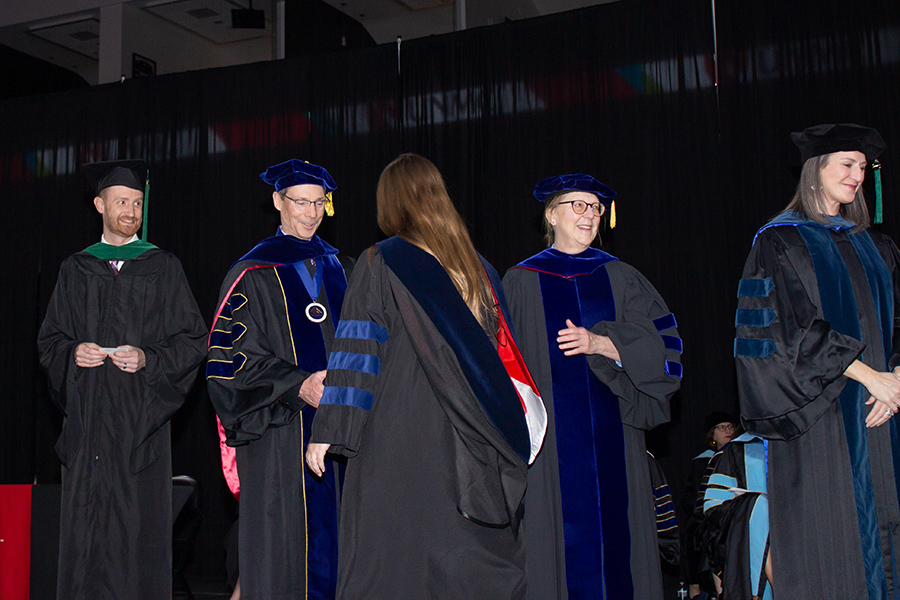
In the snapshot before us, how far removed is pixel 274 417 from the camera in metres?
3.35

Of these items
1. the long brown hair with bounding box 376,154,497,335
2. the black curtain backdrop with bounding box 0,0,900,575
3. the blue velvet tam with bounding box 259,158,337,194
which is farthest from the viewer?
the black curtain backdrop with bounding box 0,0,900,575

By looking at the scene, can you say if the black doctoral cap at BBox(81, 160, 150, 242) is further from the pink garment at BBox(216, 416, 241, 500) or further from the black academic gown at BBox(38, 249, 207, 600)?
the pink garment at BBox(216, 416, 241, 500)

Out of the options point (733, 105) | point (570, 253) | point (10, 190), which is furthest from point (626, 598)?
point (10, 190)

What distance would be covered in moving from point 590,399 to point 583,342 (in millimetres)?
347

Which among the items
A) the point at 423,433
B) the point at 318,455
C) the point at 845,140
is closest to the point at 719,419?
the point at 845,140

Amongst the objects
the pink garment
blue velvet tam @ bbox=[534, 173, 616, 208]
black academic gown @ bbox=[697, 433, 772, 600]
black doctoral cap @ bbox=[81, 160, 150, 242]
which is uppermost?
black doctoral cap @ bbox=[81, 160, 150, 242]

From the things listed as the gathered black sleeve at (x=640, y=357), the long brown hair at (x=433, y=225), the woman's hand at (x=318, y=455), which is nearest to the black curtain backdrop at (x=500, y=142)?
the gathered black sleeve at (x=640, y=357)

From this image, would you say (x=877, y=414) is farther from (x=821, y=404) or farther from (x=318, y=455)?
(x=318, y=455)

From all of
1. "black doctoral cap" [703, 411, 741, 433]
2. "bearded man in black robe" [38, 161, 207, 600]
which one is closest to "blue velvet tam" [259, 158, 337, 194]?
"bearded man in black robe" [38, 161, 207, 600]

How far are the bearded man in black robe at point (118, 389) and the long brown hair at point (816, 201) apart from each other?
287 cm

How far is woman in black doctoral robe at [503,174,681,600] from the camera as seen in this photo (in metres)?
3.25

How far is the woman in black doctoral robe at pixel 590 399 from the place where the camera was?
10.7 ft

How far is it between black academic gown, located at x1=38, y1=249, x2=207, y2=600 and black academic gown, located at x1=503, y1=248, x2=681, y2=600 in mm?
1741

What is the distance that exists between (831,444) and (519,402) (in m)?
Answer: 1.29
